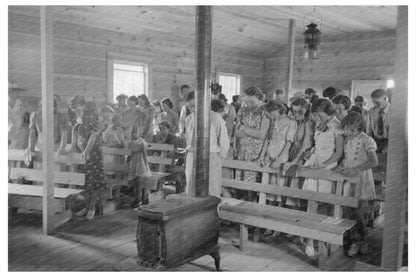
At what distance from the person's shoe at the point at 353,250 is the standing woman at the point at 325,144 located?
2.18 feet

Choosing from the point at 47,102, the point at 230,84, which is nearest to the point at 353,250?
the point at 47,102

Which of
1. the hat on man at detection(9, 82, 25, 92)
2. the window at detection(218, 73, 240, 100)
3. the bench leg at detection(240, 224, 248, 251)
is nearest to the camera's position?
the bench leg at detection(240, 224, 248, 251)

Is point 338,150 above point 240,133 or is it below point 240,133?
below

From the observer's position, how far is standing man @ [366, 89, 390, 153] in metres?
6.47

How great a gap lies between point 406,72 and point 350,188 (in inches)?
77.3

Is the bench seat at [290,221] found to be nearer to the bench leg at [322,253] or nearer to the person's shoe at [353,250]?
the bench leg at [322,253]

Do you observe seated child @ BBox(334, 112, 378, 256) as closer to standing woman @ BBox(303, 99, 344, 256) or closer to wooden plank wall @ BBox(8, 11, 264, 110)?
standing woman @ BBox(303, 99, 344, 256)

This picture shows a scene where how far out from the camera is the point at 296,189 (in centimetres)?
501

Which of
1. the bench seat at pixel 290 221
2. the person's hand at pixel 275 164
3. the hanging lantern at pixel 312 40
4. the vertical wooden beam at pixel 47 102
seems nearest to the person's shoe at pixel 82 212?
the vertical wooden beam at pixel 47 102

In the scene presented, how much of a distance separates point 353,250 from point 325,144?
128cm

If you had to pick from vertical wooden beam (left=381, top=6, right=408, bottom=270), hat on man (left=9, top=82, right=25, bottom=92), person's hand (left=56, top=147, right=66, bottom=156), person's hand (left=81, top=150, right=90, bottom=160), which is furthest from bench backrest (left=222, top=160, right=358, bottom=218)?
Result: hat on man (left=9, top=82, right=25, bottom=92)

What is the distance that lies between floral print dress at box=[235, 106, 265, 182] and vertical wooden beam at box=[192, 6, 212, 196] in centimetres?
155

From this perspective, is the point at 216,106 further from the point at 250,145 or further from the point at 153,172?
the point at 153,172

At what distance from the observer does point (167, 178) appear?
7.05 m
